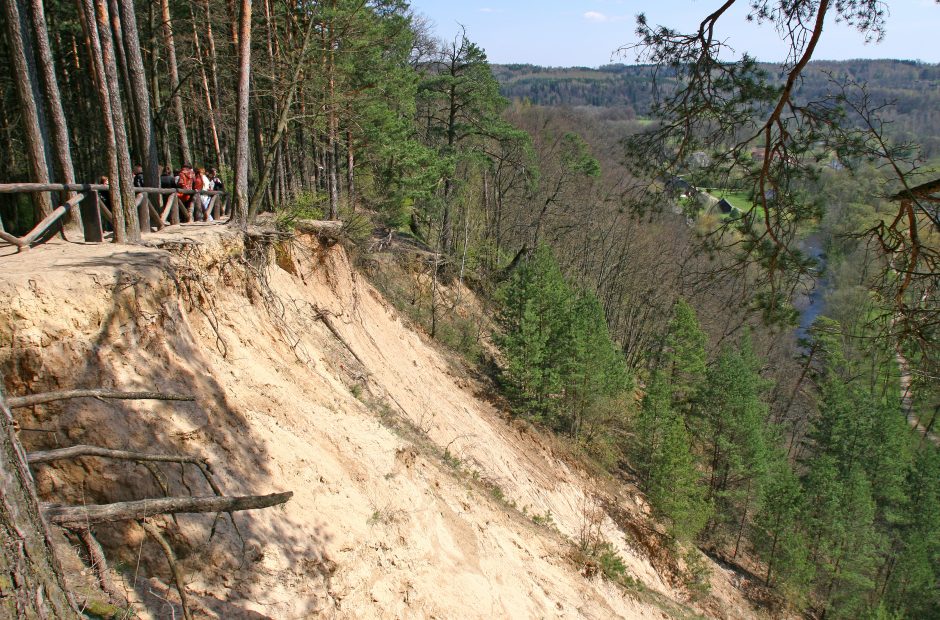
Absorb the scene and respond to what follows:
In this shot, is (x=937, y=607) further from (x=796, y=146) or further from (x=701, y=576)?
(x=796, y=146)

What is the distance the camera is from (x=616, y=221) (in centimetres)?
3831

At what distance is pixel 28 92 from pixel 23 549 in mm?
7322

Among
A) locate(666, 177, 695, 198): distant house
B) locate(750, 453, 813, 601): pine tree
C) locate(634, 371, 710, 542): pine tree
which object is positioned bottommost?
locate(750, 453, 813, 601): pine tree

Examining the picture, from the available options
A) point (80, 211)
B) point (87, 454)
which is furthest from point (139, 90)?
point (87, 454)

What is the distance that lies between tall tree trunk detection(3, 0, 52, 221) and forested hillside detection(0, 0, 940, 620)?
3 cm

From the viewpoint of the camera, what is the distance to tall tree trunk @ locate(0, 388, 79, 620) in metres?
2.08

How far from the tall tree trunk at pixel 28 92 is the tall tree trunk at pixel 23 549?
644 centimetres

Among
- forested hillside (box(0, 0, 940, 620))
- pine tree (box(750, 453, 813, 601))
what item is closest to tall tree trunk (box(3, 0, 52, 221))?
forested hillside (box(0, 0, 940, 620))

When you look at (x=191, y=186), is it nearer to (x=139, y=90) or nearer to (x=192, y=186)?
(x=192, y=186)

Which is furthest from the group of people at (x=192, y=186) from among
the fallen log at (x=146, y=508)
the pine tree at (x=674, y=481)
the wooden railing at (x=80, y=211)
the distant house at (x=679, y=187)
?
the pine tree at (x=674, y=481)

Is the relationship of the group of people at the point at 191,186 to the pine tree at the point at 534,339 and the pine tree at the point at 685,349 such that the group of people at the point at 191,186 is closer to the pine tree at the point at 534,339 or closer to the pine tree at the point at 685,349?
the pine tree at the point at 534,339

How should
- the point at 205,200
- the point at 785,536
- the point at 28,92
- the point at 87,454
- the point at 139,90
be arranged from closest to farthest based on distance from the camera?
the point at 87,454 → the point at 28,92 → the point at 139,90 → the point at 205,200 → the point at 785,536

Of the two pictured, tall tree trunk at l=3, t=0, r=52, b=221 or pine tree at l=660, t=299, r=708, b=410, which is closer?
tall tree trunk at l=3, t=0, r=52, b=221

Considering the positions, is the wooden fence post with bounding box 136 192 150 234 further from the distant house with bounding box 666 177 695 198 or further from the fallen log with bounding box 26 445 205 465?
the distant house with bounding box 666 177 695 198
